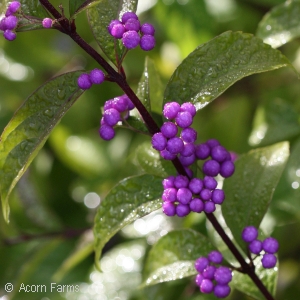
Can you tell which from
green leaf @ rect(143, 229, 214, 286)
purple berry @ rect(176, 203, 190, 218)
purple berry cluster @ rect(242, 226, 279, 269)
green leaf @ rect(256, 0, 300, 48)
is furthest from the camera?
green leaf @ rect(256, 0, 300, 48)

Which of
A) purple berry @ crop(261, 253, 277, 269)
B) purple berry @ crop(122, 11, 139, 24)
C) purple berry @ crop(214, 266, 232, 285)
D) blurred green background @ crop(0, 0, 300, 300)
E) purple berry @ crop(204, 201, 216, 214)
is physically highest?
purple berry @ crop(122, 11, 139, 24)

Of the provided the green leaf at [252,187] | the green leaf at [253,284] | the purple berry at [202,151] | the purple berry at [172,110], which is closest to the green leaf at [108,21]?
the purple berry at [172,110]

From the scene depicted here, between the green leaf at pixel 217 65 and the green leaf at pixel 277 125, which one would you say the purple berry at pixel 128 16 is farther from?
the green leaf at pixel 277 125

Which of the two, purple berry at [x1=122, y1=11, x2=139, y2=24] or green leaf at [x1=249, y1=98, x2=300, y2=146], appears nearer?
purple berry at [x1=122, y1=11, x2=139, y2=24]

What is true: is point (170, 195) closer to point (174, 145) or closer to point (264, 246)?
point (174, 145)

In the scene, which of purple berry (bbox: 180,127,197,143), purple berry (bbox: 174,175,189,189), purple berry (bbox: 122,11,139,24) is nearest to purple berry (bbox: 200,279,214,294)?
purple berry (bbox: 174,175,189,189)

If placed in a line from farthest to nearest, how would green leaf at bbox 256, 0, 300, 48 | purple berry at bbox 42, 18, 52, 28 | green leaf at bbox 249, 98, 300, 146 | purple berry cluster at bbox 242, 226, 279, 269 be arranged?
green leaf at bbox 249, 98, 300, 146 < green leaf at bbox 256, 0, 300, 48 < purple berry cluster at bbox 242, 226, 279, 269 < purple berry at bbox 42, 18, 52, 28

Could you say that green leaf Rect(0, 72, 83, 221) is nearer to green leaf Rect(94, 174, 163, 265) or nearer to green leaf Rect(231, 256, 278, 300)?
green leaf Rect(94, 174, 163, 265)
